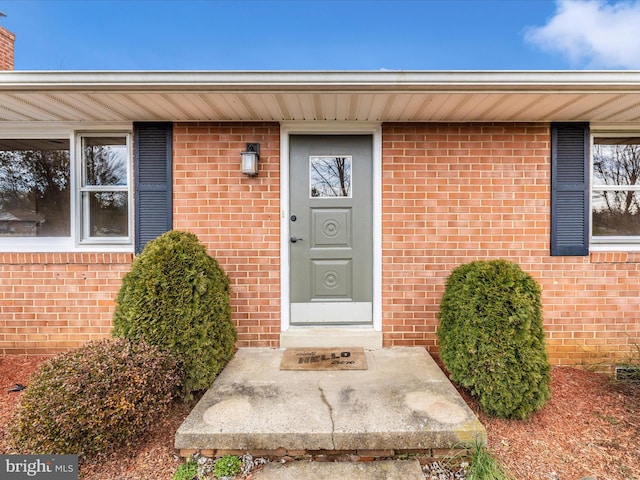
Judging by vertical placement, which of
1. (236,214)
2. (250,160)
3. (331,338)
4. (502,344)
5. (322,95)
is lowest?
(331,338)

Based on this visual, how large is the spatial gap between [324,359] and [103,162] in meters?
3.06

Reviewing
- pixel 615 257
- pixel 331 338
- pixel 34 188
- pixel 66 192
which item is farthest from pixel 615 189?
pixel 34 188

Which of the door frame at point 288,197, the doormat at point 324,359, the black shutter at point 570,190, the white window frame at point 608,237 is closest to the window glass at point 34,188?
the door frame at point 288,197

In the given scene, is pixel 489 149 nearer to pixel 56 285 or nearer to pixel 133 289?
pixel 133 289

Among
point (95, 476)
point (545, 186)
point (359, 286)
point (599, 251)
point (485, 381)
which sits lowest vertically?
point (95, 476)

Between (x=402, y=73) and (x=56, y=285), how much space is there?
389 centimetres

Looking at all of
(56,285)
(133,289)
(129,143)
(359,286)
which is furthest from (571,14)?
(56,285)

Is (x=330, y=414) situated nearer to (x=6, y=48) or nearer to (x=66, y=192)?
(x=66, y=192)

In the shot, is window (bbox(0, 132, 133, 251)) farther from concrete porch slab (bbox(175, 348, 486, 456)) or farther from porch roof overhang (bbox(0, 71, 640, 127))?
concrete porch slab (bbox(175, 348, 486, 456))

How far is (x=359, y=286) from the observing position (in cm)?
337

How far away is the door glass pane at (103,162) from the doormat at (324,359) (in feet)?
8.20

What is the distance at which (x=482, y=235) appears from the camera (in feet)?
10.8

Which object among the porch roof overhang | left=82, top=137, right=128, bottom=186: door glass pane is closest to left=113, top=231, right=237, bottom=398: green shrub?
the porch roof overhang

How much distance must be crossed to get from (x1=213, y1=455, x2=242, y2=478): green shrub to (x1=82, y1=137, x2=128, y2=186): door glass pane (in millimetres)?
2820
